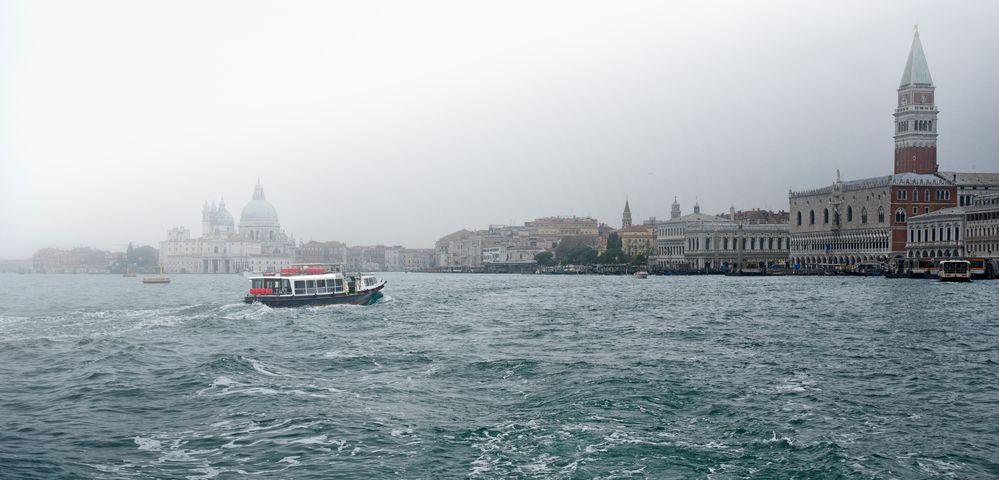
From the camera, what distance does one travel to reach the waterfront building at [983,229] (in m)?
61.8

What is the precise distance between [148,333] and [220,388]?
10444 mm

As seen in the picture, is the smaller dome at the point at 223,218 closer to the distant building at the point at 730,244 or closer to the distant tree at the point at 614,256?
the distant tree at the point at 614,256

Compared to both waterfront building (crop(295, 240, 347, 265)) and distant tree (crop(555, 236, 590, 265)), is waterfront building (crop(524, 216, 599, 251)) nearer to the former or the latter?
distant tree (crop(555, 236, 590, 265))

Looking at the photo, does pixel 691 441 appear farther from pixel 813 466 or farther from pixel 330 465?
pixel 330 465

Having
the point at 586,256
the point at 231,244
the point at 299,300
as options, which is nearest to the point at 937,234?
the point at 586,256

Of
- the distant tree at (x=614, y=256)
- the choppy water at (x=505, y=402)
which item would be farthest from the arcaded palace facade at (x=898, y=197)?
the choppy water at (x=505, y=402)

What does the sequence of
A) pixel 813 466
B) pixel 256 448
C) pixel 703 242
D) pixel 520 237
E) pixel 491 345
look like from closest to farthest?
1. pixel 813 466
2. pixel 256 448
3. pixel 491 345
4. pixel 703 242
5. pixel 520 237

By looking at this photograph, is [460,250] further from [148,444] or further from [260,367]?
[148,444]

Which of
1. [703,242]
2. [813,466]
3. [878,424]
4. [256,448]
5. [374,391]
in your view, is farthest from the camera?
[703,242]

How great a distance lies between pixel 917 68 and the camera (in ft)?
277

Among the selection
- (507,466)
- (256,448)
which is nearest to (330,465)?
(256,448)

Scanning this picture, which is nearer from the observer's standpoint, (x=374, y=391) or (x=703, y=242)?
(x=374, y=391)

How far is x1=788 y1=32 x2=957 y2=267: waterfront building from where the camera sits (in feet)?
259

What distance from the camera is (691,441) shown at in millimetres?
10016
